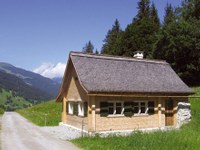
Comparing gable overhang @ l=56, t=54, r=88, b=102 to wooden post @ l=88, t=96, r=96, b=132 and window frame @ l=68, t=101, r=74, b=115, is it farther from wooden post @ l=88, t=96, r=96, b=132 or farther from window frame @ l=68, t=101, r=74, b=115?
wooden post @ l=88, t=96, r=96, b=132

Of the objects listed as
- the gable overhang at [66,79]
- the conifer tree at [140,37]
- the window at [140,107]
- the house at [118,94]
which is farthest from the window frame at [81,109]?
the conifer tree at [140,37]

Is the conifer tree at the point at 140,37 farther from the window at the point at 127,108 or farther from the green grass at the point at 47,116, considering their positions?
the window at the point at 127,108

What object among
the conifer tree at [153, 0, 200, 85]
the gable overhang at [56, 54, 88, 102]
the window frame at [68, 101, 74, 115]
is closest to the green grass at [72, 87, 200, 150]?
the window frame at [68, 101, 74, 115]

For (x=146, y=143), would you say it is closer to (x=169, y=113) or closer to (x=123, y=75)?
(x=123, y=75)

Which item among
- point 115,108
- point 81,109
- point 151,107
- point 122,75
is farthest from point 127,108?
point 81,109

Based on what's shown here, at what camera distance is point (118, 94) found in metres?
26.2

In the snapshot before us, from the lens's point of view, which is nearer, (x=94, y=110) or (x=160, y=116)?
(x=94, y=110)

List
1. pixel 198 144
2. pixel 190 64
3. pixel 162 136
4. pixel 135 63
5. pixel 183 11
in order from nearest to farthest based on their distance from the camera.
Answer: pixel 198 144
pixel 162 136
pixel 135 63
pixel 190 64
pixel 183 11

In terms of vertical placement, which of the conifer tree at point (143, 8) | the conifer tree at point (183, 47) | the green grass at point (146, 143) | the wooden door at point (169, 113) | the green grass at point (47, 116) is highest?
the conifer tree at point (143, 8)

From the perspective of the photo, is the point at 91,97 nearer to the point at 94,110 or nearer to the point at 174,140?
the point at 94,110

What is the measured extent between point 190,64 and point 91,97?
28395mm

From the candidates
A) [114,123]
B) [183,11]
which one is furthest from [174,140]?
[183,11]

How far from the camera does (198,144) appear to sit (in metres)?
17.8

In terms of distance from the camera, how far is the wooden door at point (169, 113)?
29.8 m
